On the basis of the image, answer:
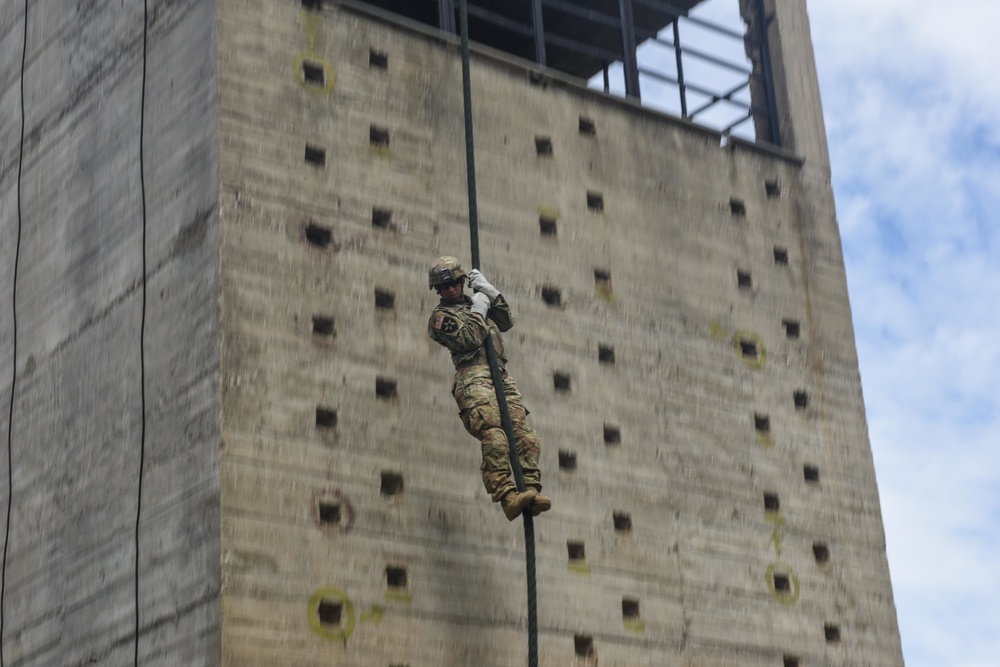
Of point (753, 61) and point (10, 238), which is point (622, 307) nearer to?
point (753, 61)

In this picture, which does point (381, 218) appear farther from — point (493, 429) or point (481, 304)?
point (493, 429)

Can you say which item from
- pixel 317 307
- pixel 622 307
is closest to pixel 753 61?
pixel 622 307

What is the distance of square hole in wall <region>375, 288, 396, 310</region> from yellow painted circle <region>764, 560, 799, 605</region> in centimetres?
448

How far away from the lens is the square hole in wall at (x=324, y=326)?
1730cm

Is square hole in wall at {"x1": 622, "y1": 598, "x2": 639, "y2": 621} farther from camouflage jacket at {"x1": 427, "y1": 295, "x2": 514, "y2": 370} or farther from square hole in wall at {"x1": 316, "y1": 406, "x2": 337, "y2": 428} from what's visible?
square hole in wall at {"x1": 316, "y1": 406, "x2": 337, "y2": 428}

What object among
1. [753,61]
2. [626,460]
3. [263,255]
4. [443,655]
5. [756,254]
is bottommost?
[443,655]

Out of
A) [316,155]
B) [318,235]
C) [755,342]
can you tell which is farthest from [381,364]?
[755,342]

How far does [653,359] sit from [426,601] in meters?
3.90

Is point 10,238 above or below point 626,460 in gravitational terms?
above

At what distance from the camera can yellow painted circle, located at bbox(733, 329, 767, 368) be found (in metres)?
20.2

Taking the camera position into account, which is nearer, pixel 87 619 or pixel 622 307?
pixel 87 619

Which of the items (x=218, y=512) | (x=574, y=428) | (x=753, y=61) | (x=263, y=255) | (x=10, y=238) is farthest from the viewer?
(x=753, y=61)

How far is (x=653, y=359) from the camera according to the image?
19484 mm

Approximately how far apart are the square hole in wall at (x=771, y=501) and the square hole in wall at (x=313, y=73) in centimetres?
578
